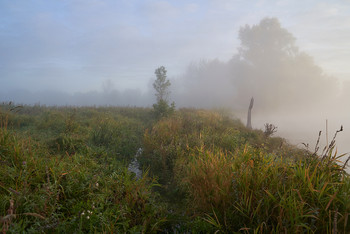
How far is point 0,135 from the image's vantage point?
14.0 ft

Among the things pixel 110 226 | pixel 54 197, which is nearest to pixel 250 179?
pixel 110 226

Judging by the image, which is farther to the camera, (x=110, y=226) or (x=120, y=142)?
(x=120, y=142)

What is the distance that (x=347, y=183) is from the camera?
2.78m

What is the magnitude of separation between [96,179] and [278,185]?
2844 mm

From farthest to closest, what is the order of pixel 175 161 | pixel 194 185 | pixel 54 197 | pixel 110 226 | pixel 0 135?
pixel 175 161 < pixel 0 135 < pixel 194 185 < pixel 54 197 < pixel 110 226

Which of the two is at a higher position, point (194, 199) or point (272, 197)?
point (272, 197)

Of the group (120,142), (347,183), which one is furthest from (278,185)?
(120,142)

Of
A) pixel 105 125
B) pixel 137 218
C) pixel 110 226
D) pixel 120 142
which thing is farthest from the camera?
pixel 105 125

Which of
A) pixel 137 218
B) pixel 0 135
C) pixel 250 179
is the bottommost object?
pixel 137 218

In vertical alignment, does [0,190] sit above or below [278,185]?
below

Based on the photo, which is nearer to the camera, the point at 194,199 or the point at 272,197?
the point at 272,197

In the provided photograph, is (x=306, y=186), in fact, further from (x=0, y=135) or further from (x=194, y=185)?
(x=0, y=135)

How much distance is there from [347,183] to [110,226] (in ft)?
10.3

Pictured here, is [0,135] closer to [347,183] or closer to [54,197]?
[54,197]
